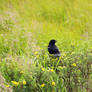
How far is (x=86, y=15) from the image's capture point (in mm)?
5270

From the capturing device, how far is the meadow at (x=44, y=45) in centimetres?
299

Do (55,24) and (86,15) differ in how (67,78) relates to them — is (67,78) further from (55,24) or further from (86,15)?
(86,15)

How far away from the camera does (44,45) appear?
3.90 m

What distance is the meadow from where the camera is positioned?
9.80 ft

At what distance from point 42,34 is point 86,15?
1.55m

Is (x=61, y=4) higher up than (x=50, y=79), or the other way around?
(x=61, y=4)

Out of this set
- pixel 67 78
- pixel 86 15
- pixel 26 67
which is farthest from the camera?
pixel 86 15

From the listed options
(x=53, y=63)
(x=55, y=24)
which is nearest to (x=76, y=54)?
(x=53, y=63)

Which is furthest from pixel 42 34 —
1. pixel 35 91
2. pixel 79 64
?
pixel 35 91

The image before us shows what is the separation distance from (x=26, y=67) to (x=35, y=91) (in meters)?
0.34

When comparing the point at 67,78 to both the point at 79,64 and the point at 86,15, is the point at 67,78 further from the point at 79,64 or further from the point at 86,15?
the point at 86,15

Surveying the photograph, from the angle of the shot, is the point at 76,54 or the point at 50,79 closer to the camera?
the point at 50,79

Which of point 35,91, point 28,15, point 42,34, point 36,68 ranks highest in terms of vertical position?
point 28,15

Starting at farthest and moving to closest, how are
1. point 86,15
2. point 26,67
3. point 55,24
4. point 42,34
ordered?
1. point 86,15
2. point 55,24
3. point 42,34
4. point 26,67
